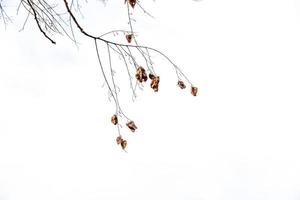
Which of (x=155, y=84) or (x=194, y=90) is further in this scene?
(x=194, y=90)

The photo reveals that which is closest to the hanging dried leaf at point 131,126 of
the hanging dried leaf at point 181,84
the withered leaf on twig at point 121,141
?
the withered leaf on twig at point 121,141

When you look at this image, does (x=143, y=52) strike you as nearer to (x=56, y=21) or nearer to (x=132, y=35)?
(x=132, y=35)

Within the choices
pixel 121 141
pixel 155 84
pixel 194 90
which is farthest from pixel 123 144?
pixel 194 90

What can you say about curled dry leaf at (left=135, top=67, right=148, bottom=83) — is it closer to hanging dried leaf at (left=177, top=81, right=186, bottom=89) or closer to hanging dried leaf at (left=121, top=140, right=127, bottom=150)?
hanging dried leaf at (left=177, top=81, right=186, bottom=89)

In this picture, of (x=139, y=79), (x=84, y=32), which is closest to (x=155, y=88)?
(x=139, y=79)

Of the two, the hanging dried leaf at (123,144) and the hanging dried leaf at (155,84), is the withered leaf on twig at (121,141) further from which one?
the hanging dried leaf at (155,84)

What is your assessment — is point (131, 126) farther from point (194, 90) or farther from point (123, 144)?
point (194, 90)

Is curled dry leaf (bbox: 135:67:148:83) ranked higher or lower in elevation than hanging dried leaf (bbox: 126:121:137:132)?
higher

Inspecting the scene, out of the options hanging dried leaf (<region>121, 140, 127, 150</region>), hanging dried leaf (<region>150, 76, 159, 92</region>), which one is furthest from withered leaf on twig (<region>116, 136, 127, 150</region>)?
hanging dried leaf (<region>150, 76, 159, 92</region>)
